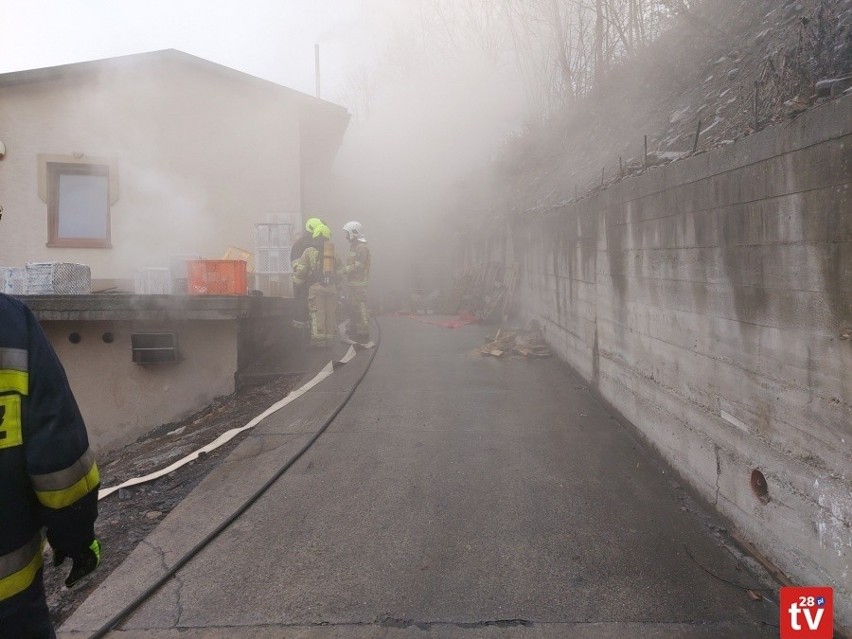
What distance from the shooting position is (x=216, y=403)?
20.6ft

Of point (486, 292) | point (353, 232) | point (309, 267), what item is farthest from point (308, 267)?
point (486, 292)

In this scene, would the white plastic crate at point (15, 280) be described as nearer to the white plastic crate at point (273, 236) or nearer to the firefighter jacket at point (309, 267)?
the firefighter jacket at point (309, 267)

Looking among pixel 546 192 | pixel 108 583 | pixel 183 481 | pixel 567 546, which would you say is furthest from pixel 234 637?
pixel 546 192

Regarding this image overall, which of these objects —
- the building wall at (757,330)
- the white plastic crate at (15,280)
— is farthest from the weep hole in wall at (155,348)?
the building wall at (757,330)

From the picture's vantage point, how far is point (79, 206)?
29.1 ft

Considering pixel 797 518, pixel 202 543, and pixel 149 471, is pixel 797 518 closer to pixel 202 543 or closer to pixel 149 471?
pixel 202 543

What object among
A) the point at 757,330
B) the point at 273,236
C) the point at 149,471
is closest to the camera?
the point at 757,330

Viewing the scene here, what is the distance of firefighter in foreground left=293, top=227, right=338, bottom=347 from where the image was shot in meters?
7.36

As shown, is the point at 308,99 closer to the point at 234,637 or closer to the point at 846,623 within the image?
the point at 234,637

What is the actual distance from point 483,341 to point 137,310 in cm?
498

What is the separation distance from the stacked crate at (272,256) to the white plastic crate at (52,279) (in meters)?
2.56

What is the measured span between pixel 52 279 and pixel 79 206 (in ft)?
10.3

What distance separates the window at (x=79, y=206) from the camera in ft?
28.6

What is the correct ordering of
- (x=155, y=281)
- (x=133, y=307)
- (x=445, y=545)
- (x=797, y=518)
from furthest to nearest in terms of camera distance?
(x=155, y=281)
(x=133, y=307)
(x=445, y=545)
(x=797, y=518)
